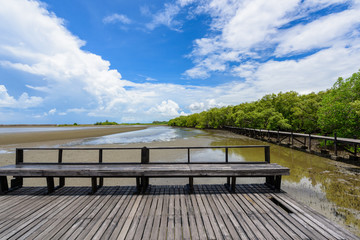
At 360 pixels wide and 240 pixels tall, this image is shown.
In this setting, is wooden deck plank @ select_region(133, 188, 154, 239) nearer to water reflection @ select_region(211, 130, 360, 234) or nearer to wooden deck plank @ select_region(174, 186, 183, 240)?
wooden deck plank @ select_region(174, 186, 183, 240)

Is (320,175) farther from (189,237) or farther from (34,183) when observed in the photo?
(34,183)

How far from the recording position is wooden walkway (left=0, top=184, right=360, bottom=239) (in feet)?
9.75

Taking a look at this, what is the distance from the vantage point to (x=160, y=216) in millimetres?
3514

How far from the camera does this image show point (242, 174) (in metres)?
4.50

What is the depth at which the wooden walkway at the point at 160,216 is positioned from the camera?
9.75 ft

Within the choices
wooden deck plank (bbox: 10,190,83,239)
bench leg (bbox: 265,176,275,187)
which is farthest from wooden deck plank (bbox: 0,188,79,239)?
bench leg (bbox: 265,176,275,187)

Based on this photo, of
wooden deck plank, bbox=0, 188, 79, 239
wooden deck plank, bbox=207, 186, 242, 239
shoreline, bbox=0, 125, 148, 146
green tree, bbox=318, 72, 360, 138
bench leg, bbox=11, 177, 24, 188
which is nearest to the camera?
wooden deck plank, bbox=207, 186, 242, 239

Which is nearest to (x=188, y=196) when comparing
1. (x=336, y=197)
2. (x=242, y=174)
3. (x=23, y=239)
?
(x=242, y=174)

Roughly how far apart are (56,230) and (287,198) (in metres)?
5.78

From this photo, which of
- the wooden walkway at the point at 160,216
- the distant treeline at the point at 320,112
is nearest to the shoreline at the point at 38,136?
the wooden walkway at the point at 160,216

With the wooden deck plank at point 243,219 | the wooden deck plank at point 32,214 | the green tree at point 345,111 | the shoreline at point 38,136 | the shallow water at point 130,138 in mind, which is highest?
the green tree at point 345,111

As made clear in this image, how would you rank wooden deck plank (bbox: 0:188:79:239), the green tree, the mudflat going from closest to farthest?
1. wooden deck plank (bbox: 0:188:79:239)
2. the green tree
3. the mudflat

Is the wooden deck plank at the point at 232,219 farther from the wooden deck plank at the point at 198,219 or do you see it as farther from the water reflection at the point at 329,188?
the water reflection at the point at 329,188

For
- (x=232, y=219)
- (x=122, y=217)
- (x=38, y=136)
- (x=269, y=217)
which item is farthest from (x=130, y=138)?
(x=269, y=217)
